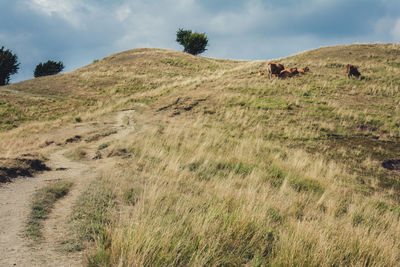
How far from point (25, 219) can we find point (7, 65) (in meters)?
55.2

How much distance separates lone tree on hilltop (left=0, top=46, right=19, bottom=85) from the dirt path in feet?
171

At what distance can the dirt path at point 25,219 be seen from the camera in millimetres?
2133

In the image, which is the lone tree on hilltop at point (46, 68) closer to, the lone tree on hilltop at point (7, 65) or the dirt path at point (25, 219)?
the lone tree on hilltop at point (7, 65)

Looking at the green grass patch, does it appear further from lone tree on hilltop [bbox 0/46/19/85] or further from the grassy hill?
lone tree on hilltop [bbox 0/46/19/85]

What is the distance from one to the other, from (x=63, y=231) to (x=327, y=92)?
65.4ft

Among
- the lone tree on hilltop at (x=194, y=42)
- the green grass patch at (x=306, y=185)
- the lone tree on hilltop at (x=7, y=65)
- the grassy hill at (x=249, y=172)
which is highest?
the lone tree on hilltop at (x=194, y=42)

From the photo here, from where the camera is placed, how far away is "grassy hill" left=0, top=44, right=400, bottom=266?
251 cm

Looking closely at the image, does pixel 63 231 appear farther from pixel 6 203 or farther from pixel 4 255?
pixel 6 203

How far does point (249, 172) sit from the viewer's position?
6.24 m

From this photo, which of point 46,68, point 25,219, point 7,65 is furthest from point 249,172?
point 46,68

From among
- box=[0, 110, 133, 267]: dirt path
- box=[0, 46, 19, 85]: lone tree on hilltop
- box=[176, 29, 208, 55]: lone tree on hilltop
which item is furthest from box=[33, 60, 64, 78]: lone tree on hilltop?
box=[0, 110, 133, 267]: dirt path

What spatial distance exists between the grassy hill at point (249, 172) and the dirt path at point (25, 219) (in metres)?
0.25

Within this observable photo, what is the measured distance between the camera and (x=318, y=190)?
19.1 feet

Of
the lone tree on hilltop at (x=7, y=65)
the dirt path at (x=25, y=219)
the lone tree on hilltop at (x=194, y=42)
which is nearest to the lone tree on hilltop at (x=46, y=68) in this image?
the lone tree on hilltop at (x=7, y=65)
